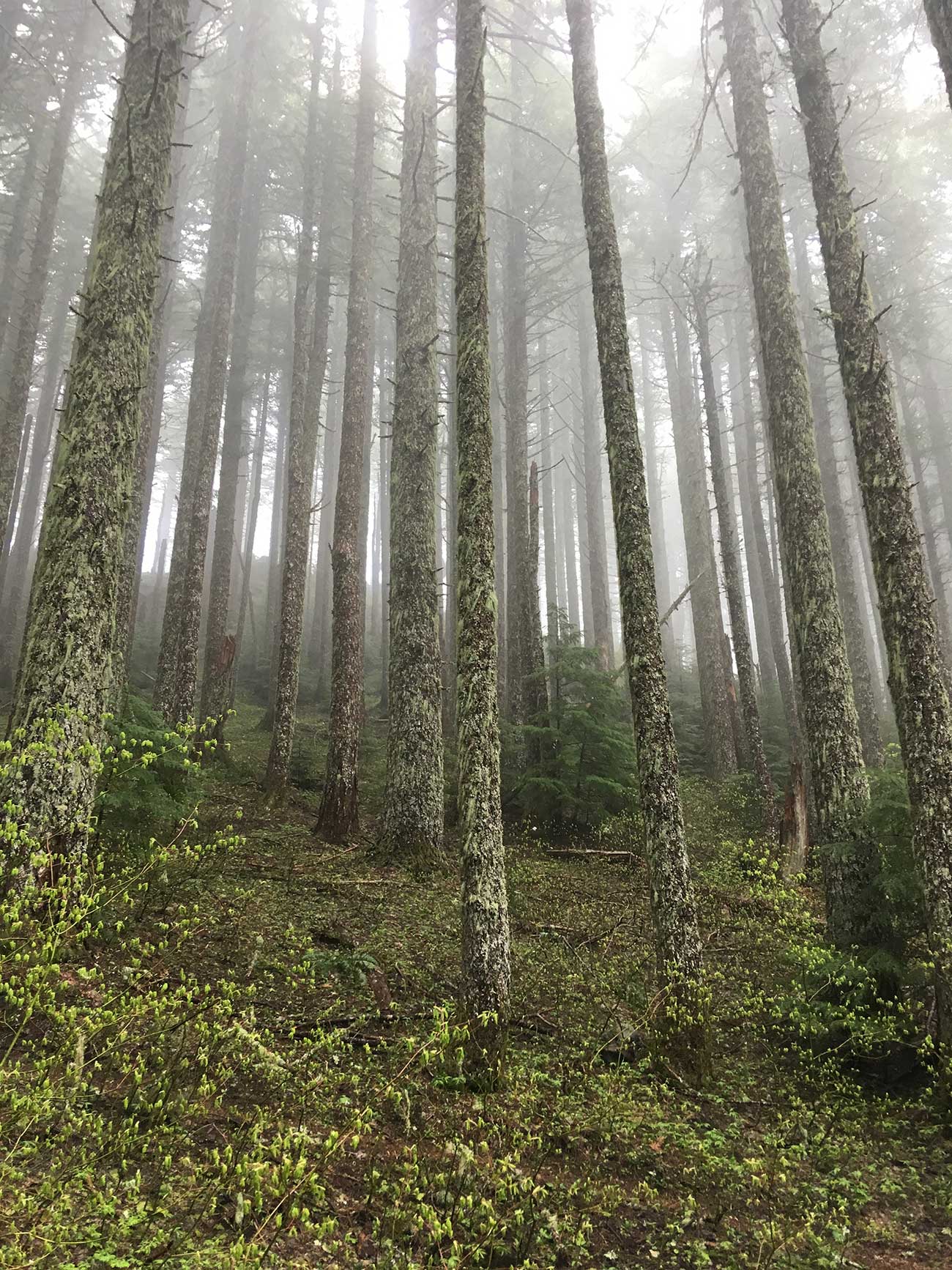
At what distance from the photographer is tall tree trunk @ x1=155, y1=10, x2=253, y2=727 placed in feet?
39.1

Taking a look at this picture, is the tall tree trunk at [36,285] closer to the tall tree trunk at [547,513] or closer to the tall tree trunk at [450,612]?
the tall tree trunk at [450,612]

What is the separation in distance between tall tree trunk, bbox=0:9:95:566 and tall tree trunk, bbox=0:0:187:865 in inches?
346

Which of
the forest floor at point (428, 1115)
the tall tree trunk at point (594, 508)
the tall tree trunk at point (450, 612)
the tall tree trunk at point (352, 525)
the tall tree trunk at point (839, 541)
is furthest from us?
the tall tree trunk at point (594, 508)

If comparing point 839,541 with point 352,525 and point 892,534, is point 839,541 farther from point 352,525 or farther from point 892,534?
point 892,534

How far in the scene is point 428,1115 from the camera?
4.17m

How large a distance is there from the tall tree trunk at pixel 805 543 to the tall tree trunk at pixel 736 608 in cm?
431

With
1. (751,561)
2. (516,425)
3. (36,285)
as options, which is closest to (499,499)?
(516,425)

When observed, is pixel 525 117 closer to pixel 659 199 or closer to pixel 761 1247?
pixel 659 199

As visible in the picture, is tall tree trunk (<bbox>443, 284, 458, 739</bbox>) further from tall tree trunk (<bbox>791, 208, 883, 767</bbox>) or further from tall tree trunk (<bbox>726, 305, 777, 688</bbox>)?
tall tree trunk (<bbox>726, 305, 777, 688</bbox>)

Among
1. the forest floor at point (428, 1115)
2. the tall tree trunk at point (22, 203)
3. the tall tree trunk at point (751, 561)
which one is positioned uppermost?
the tall tree trunk at point (22, 203)

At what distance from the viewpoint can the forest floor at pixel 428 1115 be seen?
298 cm

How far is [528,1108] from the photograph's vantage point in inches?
171

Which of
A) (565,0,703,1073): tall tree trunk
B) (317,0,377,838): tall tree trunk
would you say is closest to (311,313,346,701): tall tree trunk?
(317,0,377,838): tall tree trunk

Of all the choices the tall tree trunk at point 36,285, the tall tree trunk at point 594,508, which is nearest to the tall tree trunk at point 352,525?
the tall tree trunk at point 36,285
